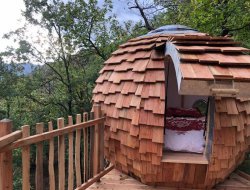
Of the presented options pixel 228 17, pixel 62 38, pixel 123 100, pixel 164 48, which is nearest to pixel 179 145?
pixel 123 100

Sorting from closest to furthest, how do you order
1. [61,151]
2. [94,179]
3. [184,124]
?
[61,151], [94,179], [184,124]

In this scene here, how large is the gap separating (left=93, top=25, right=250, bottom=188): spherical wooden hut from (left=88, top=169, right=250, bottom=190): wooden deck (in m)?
0.09

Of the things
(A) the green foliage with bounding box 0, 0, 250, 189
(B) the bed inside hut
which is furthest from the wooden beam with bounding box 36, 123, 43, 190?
(A) the green foliage with bounding box 0, 0, 250, 189

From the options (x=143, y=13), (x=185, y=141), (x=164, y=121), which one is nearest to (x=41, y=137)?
(x=164, y=121)

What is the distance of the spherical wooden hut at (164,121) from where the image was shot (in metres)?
3.11

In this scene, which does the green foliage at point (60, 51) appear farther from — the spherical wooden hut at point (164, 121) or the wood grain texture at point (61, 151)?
the wood grain texture at point (61, 151)

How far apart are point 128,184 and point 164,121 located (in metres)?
1.02

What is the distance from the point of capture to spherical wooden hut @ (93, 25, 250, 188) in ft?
10.2

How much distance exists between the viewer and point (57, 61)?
11.6 meters

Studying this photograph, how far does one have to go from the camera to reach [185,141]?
3.76 metres

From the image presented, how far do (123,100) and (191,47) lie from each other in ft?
3.74

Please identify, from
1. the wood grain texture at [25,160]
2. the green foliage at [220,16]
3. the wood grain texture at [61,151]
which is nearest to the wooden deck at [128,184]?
the wood grain texture at [61,151]

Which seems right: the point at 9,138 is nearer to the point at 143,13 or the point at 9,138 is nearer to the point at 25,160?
the point at 25,160

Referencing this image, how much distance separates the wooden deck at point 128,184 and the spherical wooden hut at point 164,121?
0.30 feet
